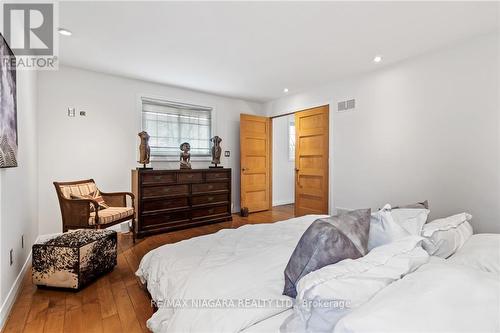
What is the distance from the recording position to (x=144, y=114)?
4254 millimetres

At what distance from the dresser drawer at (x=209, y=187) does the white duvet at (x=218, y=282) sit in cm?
237

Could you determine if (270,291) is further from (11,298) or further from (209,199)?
(209,199)

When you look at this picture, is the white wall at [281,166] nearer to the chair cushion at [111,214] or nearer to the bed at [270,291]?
the chair cushion at [111,214]

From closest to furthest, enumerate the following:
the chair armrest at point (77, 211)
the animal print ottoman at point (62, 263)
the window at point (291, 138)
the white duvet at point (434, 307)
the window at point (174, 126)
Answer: the white duvet at point (434, 307) → the animal print ottoman at point (62, 263) → the chair armrest at point (77, 211) → the window at point (174, 126) → the window at point (291, 138)

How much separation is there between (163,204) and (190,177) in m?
0.61

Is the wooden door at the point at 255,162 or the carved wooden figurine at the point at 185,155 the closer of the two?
the carved wooden figurine at the point at 185,155

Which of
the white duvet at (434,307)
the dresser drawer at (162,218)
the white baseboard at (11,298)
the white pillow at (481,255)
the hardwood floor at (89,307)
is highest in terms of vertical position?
the white duvet at (434,307)

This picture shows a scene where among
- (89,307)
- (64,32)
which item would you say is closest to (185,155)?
(64,32)

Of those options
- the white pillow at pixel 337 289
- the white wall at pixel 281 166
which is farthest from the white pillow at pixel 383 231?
the white wall at pixel 281 166

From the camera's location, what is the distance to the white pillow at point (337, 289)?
84cm

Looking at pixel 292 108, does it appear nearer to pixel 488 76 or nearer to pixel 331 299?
pixel 488 76

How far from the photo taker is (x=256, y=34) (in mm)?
2598

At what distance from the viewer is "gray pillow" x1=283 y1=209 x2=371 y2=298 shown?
1030mm

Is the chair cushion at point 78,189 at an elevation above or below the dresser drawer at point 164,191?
above
